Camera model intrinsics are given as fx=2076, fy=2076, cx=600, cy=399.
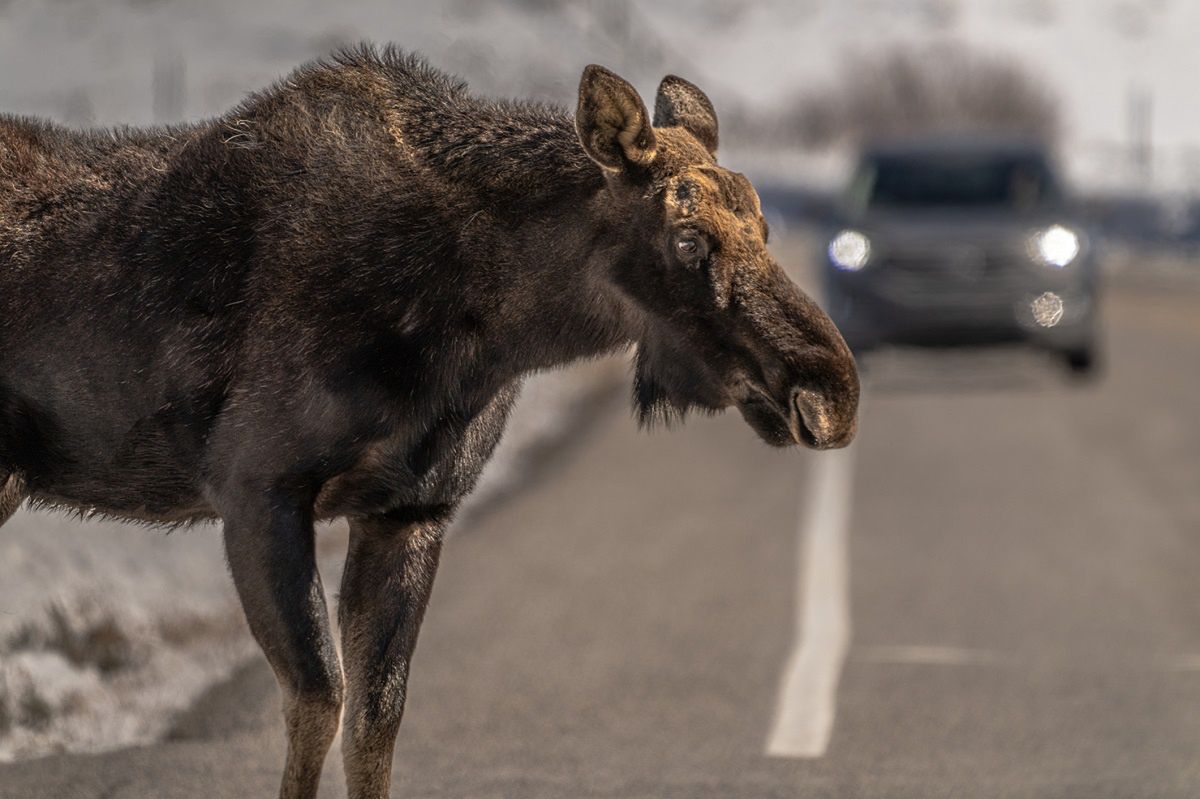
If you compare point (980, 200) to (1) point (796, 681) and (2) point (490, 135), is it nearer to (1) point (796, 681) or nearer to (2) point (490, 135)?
(1) point (796, 681)

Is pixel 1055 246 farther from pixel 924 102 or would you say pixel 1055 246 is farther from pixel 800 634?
pixel 924 102

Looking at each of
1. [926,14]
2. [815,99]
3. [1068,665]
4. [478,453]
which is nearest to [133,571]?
[1068,665]

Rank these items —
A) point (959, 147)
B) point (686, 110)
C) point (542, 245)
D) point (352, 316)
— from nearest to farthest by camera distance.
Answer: point (352, 316) < point (542, 245) < point (686, 110) < point (959, 147)

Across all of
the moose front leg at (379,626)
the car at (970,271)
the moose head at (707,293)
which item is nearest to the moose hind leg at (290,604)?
the moose front leg at (379,626)

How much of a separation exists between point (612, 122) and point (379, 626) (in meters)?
1.33

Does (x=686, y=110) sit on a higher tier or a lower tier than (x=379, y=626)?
higher

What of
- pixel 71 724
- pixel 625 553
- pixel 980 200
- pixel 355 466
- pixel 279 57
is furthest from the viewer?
pixel 279 57

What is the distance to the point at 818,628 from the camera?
955 centimetres

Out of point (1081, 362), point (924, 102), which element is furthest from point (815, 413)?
point (924, 102)

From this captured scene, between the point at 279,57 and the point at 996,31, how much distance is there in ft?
306

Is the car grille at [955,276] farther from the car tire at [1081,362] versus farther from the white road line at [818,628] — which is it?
the white road line at [818,628]

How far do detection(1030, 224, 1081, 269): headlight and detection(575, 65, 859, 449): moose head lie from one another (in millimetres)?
14275

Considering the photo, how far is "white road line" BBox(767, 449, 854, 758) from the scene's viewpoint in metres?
7.46

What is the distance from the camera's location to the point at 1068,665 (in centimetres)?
895
